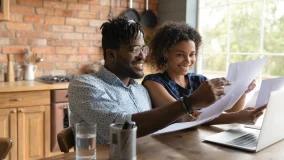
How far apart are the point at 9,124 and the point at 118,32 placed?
1706 mm

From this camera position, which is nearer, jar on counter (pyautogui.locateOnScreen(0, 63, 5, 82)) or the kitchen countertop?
the kitchen countertop

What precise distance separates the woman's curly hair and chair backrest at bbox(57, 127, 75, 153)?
741mm

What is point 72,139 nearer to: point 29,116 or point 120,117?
point 120,117

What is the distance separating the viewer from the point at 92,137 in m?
0.92

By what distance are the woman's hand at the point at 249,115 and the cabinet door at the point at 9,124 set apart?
1925 mm

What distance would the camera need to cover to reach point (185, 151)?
1.03 metres

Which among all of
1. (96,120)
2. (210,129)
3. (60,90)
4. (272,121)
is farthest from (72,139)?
(60,90)

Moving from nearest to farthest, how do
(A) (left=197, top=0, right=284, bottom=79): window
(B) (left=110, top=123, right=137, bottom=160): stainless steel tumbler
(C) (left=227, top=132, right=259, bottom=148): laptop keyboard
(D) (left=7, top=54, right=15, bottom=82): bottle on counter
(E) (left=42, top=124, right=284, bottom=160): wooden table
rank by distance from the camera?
1. (B) (left=110, top=123, right=137, bottom=160): stainless steel tumbler
2. (E) (left=42, top=124, right=284, bottom=160): wooden table
3. (C) (left=227, top=132, right=259, bottom=148): laptop keyboard
4. (A) (left=197, top=0, right=284, bottom=79): window
5. (D) (left=7, top=54, right=15, bottom=82): bottle on counter

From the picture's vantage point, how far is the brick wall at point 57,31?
3025mm

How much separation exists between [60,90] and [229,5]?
1830 mm

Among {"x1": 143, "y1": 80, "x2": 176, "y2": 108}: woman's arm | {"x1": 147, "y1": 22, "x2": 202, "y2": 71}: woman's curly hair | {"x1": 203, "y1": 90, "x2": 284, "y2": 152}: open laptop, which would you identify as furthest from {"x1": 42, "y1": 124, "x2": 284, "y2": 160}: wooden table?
{"x1": 147, "y1": 22, "x2": 202, "y2": 71}: woman's curly hair

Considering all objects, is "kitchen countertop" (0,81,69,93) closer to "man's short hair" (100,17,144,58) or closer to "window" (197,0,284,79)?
"window" (197,0,284,79)

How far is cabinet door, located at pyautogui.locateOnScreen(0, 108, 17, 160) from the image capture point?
252 cm

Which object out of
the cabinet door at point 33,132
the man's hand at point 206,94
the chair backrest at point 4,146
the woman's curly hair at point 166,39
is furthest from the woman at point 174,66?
the cabinet door at point 33,132
